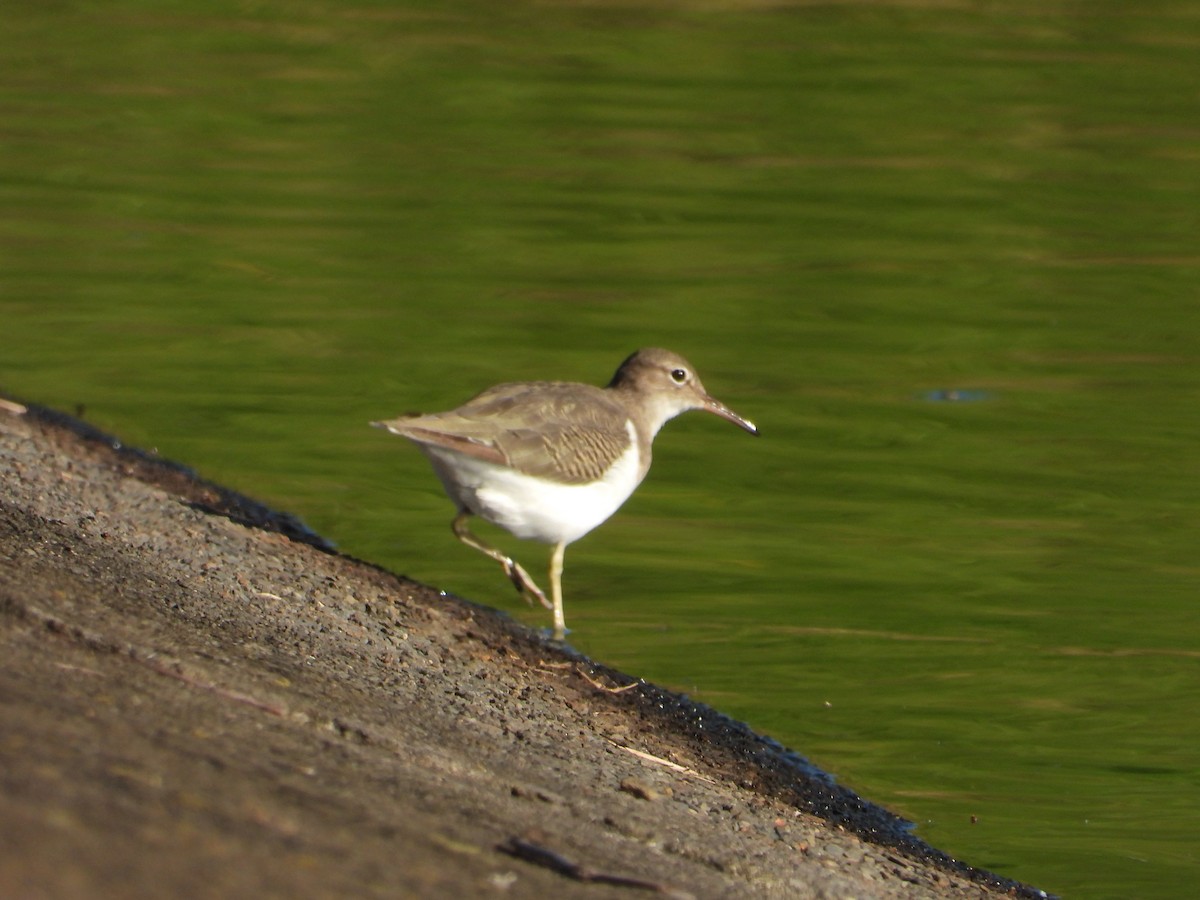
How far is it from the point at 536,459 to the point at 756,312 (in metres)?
6.02

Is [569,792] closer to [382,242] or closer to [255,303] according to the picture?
[255,303]

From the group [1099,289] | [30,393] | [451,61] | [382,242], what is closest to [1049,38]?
[451,61]

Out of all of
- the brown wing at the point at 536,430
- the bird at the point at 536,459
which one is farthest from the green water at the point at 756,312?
the brown wing at the point at 536,430

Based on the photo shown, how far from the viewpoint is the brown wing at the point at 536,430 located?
28.3ft

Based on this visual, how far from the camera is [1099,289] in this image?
15430mm

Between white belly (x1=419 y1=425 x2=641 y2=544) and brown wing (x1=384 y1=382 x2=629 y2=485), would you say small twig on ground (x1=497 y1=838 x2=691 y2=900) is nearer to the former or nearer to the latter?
brown wing (x1=384 y1=382 x2=629 y2=485)

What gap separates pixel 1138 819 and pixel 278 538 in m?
3.82

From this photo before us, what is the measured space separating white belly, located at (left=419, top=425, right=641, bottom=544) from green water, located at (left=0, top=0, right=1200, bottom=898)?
56 centimetres

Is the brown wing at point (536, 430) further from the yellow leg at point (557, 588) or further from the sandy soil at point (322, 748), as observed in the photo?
the sandy soil at point (322, 748)

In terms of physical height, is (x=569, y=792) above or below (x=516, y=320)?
below

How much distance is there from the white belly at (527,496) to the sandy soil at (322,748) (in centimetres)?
46

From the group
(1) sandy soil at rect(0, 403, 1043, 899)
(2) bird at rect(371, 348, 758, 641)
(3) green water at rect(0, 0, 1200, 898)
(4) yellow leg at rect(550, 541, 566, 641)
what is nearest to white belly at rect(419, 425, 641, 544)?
(2) bird at rect(371, 348, 758, 641)

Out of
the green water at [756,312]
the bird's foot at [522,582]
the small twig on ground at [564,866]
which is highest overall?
the green water at [756,312]

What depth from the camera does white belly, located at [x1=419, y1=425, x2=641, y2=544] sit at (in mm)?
8844
